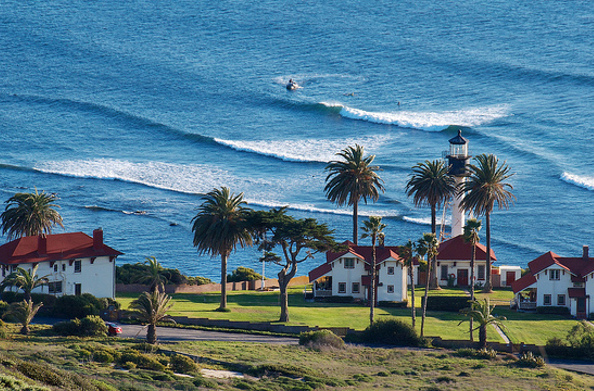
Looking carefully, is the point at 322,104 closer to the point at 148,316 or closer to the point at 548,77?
the point at 548,77

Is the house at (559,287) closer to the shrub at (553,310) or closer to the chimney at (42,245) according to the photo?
the shrub at (553,310)

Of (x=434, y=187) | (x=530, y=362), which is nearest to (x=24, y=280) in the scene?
(x=530, y=362)

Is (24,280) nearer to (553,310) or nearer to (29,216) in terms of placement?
(29,216)

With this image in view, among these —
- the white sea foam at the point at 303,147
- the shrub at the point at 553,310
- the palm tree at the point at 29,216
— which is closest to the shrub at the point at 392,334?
the shrub at the point at 553,310

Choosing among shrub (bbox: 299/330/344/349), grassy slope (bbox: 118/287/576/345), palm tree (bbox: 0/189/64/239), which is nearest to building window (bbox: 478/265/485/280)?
grassy slope (bbox: 118/287/576/345)

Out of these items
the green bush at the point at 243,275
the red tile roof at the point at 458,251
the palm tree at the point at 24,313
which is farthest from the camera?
the green bush at the point at 243,275

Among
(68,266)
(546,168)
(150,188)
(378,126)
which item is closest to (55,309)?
(68,266)
